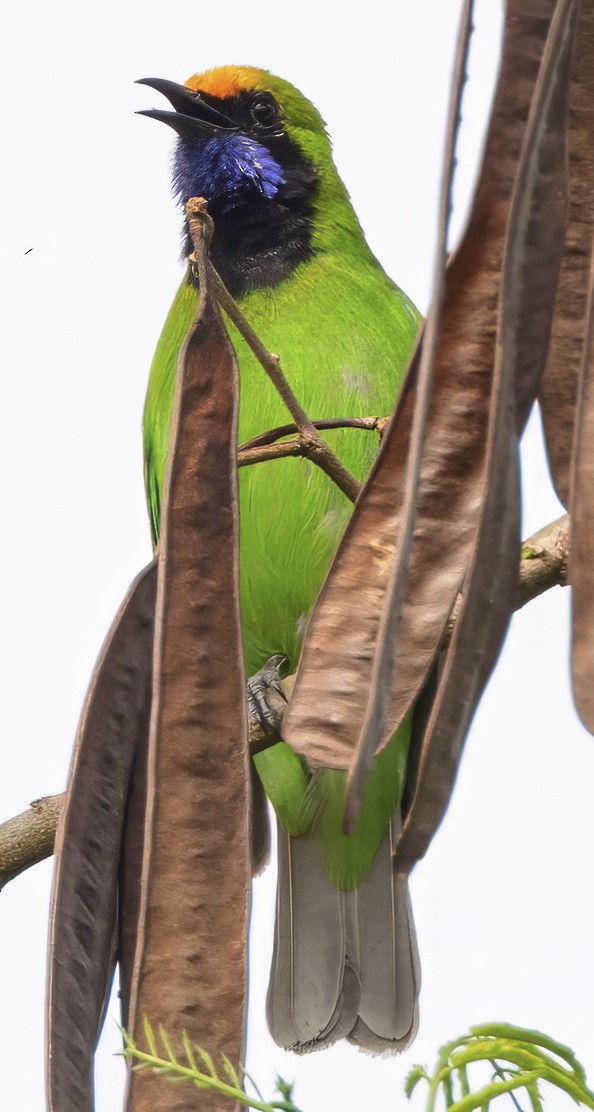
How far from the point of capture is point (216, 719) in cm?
104

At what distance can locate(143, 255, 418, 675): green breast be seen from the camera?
9.04 ft

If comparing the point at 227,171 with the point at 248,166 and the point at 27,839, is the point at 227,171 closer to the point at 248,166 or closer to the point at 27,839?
the point at 248,166

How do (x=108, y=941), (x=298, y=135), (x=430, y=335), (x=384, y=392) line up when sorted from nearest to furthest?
1. (x=430, y=335)
2. (x=108, y=941)
3. (x=384, y=392)
4. (x=298, y=135)

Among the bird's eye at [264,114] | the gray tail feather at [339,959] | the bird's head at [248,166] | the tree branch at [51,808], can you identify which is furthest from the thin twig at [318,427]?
the bird's eye at [264,114]

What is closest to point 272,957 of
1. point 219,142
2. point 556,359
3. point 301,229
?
point 301,229

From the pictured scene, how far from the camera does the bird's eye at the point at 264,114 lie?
10.6 ft

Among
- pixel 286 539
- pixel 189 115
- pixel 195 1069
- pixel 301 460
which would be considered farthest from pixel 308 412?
pixel 195 1069

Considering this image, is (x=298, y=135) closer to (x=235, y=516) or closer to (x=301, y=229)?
(x=301, y=229)

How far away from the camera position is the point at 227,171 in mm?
3104

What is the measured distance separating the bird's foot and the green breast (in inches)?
7.1

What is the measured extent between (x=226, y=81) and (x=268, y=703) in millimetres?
1671

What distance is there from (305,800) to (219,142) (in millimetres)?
1552

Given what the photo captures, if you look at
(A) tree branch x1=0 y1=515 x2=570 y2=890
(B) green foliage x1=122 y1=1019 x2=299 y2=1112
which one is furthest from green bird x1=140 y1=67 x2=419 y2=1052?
(B) green foliage x1=122 y1=1019 x2=299 y2=1112

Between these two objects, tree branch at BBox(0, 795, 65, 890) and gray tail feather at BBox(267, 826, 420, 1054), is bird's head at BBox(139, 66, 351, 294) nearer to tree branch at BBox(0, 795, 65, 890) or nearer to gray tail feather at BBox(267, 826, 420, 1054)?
gray tail feather at BBox(267, 826, 420, 1054)
